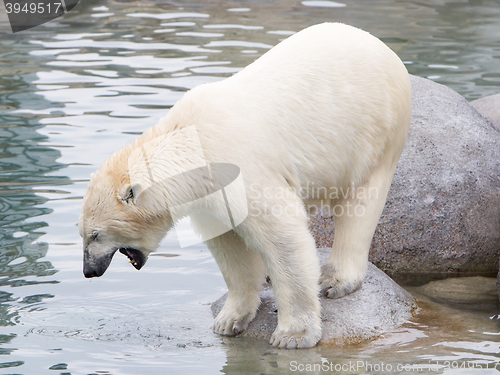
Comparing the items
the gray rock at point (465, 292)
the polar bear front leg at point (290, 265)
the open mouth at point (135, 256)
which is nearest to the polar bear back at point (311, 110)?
the polar bear front leg at point (290, 265)

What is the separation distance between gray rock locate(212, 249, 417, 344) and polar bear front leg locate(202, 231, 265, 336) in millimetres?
99

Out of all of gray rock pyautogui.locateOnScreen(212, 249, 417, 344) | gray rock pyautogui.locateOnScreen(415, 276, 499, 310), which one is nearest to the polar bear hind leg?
gray rock pyautogui.locateOnScreen(212, 249, 417, 344)

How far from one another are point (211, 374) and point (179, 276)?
5.81 feet

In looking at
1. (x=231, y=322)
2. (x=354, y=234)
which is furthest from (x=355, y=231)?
(x=231, y=322)

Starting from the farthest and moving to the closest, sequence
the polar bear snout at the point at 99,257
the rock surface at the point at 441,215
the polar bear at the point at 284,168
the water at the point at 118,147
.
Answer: the rock surface at the point at 441,215 < the water at the point at 118,147 < the polar bear snout at the point at 99,257 < the polar bear at the point at 284,168

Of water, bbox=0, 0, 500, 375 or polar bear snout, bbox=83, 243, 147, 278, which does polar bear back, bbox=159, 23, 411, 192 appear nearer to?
polar bear snout, bbox=83, 243, 147, 278

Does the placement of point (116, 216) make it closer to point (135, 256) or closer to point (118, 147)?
point (135, 256)

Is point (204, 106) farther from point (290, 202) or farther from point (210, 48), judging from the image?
point (210, 48)

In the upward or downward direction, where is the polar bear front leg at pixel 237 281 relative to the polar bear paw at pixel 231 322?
upward

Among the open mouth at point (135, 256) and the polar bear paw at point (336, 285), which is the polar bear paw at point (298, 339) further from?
the open mouth at point (135, 256)

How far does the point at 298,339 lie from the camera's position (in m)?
4.52

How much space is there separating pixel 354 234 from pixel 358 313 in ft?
1.78

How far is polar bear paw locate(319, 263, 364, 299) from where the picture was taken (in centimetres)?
495

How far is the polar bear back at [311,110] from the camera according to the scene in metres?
4.21
